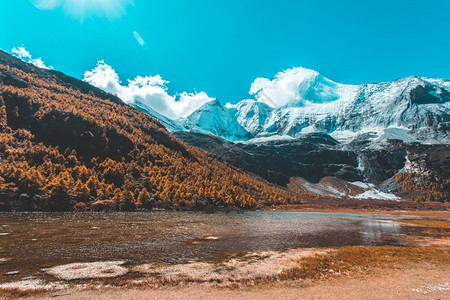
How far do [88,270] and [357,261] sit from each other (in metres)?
30.0

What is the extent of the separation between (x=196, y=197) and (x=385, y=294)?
507 ft

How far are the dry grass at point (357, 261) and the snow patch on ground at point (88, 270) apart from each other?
16091 millimetres

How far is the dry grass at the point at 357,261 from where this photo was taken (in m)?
25.8

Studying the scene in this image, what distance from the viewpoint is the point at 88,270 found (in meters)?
24.7

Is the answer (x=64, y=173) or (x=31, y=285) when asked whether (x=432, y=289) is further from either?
(x=64, y=173)

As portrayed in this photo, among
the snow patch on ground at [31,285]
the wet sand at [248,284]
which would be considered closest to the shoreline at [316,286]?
the wet sand at [248,284]

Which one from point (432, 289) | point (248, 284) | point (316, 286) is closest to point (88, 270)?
point (248, 284)

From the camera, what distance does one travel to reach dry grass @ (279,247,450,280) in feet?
84.7

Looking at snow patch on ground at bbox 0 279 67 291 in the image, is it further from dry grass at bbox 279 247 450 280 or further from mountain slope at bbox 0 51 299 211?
mountain slope at bbox 0 51 299 211

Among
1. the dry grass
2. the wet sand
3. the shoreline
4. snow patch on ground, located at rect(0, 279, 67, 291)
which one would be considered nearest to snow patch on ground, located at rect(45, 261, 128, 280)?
the wet sand

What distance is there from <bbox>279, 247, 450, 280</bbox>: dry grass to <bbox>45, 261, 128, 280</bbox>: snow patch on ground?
16.1m

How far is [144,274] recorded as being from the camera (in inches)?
957

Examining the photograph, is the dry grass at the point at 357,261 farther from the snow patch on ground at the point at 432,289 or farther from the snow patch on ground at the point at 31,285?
the snow patch on ground at the point at 31,285

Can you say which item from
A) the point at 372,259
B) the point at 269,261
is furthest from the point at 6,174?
the point at 372,259
